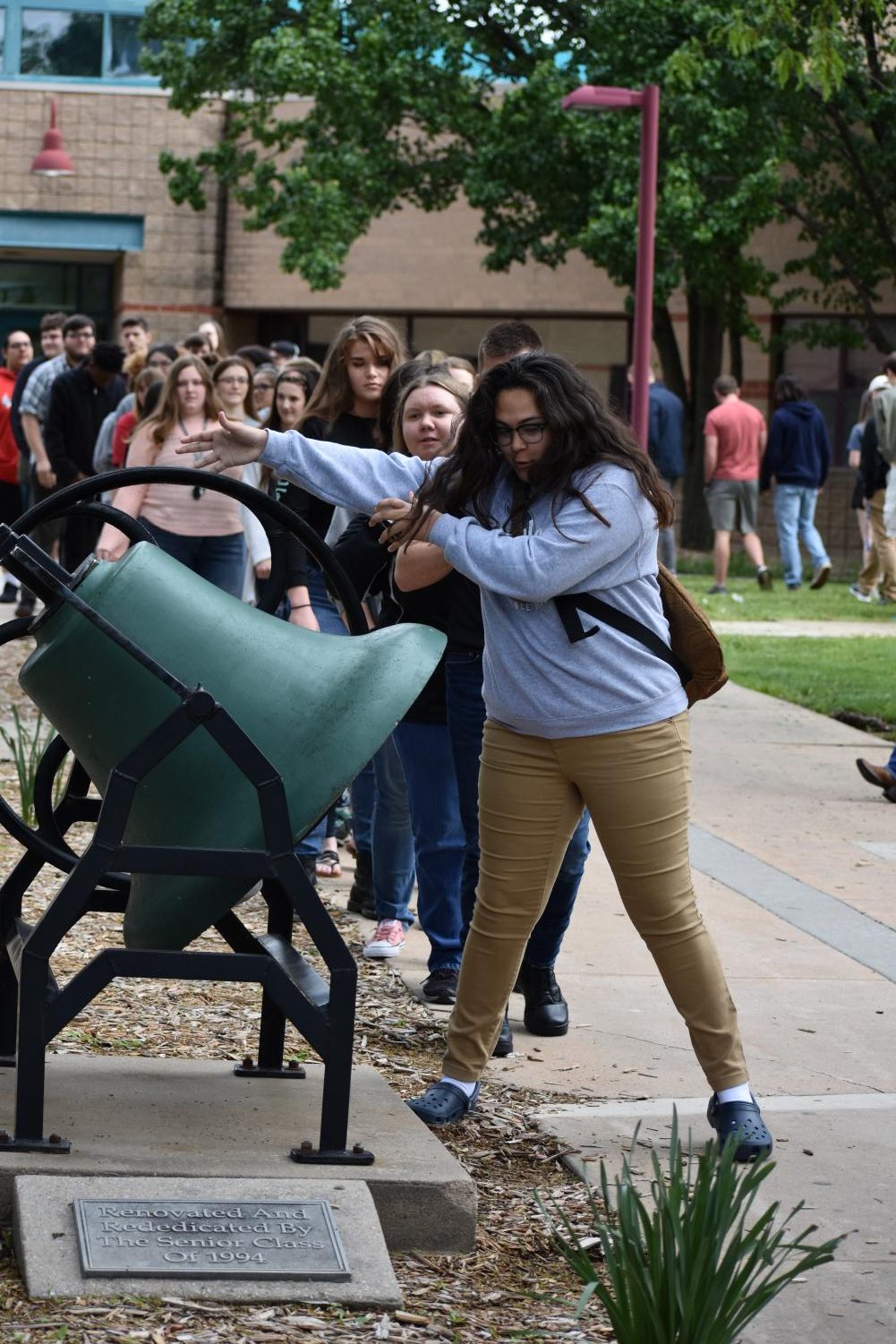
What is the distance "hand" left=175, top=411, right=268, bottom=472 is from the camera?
4.15 m

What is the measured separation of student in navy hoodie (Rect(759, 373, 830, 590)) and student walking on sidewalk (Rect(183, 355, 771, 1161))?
52.3 feet

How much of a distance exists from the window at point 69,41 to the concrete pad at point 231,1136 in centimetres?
2516

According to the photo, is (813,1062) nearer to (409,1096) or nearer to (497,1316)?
(409,1096)

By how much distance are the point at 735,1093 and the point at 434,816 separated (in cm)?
139

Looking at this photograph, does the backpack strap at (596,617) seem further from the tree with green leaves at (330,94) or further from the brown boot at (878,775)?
the tree with green leaves at (330,94)

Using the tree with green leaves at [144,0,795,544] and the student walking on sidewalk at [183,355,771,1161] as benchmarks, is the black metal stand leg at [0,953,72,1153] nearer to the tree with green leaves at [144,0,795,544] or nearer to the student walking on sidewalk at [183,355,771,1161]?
the student walking on sidewalk at [183,355,771,1161]

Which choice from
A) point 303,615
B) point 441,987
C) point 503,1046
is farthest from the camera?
point 303,615

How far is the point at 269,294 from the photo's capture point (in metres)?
27.9

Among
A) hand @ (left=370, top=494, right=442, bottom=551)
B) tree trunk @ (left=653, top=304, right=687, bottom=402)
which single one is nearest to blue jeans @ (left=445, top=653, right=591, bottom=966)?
hand @ (left=370, top=494, right=442, bottom=551)

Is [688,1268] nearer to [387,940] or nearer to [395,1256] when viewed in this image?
[395,1256]

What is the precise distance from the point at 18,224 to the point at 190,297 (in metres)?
2.62

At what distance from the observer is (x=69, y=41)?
1096 inches

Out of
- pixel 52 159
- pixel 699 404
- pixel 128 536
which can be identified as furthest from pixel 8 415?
pixel 699 404

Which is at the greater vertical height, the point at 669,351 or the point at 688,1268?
the point at 669,351
